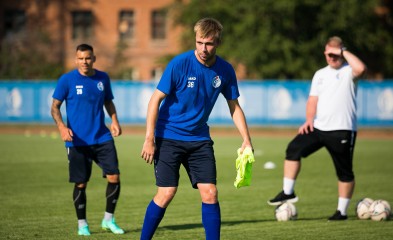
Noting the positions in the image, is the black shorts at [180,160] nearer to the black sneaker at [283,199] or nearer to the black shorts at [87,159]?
the black shorts at [87,159]

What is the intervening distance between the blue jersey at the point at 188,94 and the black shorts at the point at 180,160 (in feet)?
0.25

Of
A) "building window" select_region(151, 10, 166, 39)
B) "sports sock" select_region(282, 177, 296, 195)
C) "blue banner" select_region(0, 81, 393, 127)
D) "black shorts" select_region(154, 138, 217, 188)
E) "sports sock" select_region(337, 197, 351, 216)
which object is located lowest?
"blue banner" select_region(0, 81, 393, 127)

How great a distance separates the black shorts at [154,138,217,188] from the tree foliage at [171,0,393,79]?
115 ft

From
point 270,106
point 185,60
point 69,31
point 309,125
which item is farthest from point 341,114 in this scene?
point 69,31

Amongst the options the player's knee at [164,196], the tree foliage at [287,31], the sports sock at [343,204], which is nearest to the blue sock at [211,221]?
the player's knee at [164,196]

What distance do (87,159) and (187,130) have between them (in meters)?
2.46

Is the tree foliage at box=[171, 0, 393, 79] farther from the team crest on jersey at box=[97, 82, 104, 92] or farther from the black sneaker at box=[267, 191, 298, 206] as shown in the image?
the team crest on jersey at box=[97, 82, 104, 92]

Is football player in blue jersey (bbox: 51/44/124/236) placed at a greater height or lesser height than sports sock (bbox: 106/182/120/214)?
greater

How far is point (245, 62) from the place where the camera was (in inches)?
1697

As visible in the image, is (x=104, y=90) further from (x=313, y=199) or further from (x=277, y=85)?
(x=277, y=85)

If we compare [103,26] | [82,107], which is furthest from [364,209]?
[103,26]

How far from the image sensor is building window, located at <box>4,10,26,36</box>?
52781 mm

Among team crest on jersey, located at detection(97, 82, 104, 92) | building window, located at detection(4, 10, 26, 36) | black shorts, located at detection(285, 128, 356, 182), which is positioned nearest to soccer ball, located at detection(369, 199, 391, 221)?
black shorts, located at detection(285, 128, 356, 182)

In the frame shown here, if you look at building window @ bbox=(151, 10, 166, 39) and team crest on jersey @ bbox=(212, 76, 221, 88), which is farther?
building window @ bbox=(151, 10, 166, 39)
